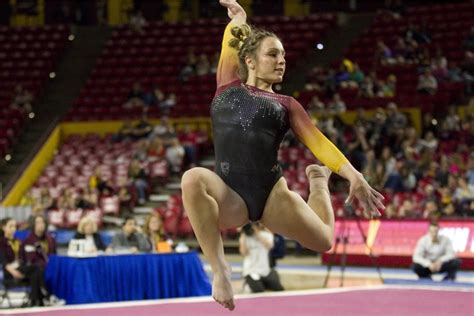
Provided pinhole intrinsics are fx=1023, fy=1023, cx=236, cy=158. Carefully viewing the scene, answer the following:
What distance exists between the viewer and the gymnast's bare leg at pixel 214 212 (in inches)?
182

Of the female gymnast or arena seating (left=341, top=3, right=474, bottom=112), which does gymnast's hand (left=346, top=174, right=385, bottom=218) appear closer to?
the female gymnast

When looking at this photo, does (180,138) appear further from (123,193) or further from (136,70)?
(136,70)

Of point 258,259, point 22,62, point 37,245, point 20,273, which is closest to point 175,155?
point 22,62

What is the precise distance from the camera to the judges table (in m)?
10.6

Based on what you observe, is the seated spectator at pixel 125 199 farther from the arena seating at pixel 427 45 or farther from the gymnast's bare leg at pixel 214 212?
the gymnast's bare leg at pixel 214 212

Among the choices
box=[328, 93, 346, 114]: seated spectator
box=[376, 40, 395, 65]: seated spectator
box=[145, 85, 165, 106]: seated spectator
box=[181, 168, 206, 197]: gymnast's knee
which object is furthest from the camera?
box=[145, 85, 165, 106]: seated spectator

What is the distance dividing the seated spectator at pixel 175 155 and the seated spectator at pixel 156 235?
684 cm

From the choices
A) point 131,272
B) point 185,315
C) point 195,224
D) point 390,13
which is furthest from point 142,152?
point 195,224

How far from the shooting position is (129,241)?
11266 mm

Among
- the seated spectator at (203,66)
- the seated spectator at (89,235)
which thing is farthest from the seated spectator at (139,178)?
the seated spectator at (89,235)

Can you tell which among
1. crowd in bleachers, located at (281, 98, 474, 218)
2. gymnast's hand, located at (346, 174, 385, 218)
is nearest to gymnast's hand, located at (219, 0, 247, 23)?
gymnast's hand, located at (346, 174, 385, 218)

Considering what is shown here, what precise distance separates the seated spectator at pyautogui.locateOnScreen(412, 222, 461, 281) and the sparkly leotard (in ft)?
25.3

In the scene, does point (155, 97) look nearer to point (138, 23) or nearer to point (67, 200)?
point (138, 23)

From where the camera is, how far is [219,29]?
2306 cm
